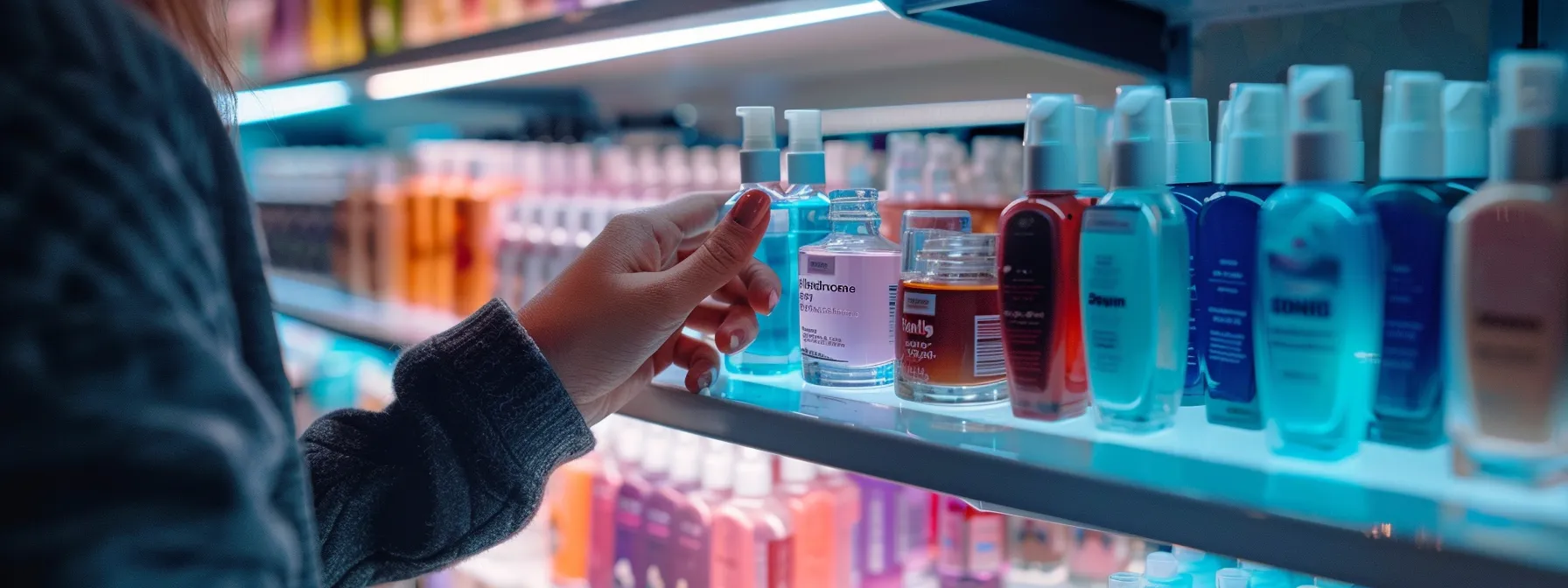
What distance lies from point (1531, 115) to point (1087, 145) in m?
0.33

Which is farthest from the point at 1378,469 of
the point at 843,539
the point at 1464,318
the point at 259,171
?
the point at 259,171

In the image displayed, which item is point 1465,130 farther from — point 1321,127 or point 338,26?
point 338,26

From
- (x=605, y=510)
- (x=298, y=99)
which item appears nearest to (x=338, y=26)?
(x=298, y=99)

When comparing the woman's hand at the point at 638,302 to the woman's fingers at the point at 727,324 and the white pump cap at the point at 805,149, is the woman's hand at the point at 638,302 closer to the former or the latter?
the woman's fingers at the point at 727,324

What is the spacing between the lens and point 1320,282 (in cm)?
63

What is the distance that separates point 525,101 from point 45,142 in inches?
96.1

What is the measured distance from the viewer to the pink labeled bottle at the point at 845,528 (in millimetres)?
1347

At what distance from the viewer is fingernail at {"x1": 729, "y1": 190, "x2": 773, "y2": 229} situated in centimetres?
91

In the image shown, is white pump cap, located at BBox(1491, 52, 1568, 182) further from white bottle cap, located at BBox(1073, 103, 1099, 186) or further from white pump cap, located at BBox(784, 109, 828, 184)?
white pump cap, located at BBox(784, 109, 828, 184)

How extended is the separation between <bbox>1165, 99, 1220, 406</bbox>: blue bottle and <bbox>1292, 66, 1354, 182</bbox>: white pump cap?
158mm

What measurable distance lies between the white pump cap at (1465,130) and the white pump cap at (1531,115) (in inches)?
3.5

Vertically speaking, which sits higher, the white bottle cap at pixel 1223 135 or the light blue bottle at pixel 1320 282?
the white bottle cap at pixel 1223 135

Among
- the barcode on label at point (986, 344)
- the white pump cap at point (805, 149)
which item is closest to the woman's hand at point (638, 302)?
the white pump cap at point (805, 149)

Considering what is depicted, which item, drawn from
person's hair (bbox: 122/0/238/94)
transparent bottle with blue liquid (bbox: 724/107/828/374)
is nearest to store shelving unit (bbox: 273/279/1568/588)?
transparent bottle with blue liquid (bbox: 724/107/828/374)
